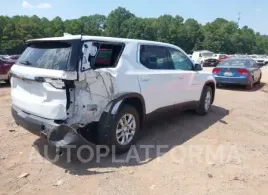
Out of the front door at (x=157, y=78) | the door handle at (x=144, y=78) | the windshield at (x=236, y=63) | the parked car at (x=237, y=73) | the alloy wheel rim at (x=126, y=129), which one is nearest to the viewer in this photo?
the alloy wheel rim at (x=126, y=129)

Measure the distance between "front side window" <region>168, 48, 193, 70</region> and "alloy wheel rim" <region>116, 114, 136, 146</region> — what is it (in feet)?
5.77

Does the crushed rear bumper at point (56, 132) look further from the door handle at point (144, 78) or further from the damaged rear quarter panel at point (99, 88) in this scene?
the door handle at point (144, 78)

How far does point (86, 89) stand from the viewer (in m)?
3.84

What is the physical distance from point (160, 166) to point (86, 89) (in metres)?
1.56

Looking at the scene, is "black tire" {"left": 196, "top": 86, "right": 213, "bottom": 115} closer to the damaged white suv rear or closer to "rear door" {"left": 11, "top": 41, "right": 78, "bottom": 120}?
the damaged white suv rear

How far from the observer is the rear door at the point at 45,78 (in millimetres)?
3723

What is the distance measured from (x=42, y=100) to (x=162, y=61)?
242cm

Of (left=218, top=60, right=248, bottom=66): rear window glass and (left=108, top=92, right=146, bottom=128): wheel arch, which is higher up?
(left=218, top=60, right=248, bottom=66): rear window glass

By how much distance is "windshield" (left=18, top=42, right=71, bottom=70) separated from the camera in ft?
12.7

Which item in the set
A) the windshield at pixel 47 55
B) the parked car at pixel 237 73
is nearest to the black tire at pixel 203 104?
the windshield at pixel 47 55

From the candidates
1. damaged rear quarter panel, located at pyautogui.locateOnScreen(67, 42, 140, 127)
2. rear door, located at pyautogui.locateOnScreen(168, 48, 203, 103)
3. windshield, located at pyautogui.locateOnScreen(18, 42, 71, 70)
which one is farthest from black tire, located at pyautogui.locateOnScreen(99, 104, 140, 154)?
rear door, located at pyautogui.locateOnScreen(168, 48, 203, 103)

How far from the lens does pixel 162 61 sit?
5.35 m

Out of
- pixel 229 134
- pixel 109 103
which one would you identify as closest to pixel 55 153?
pixel 109 103

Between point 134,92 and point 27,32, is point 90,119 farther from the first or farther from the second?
point 27,32
